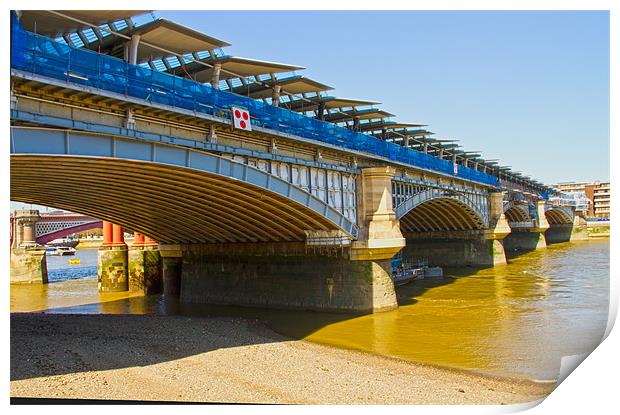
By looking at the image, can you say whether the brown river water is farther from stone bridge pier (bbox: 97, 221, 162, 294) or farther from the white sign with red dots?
the white sign with red dots

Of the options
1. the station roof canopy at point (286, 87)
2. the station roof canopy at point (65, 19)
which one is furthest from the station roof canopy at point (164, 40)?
the station roof canopy at point (286, 87)

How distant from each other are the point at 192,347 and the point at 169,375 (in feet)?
13.4

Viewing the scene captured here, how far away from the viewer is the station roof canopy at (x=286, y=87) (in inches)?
858

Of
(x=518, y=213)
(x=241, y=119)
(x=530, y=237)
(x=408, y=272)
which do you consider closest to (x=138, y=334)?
(x=241, y=119)

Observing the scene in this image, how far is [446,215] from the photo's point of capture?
4509 cm

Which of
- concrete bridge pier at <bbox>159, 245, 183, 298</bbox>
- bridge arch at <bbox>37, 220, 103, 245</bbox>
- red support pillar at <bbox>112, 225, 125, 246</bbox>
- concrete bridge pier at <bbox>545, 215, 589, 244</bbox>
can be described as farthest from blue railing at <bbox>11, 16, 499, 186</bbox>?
concrete bridge pier at <bbox>545, 215, 589, 244</bbox>

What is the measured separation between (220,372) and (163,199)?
33.3 feet

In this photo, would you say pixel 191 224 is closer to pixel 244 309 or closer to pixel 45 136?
pixel 244 309

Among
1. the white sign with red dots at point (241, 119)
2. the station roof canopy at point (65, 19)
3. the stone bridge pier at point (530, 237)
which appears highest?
the station roof canopy at point (65, 19)

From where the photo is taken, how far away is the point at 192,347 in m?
17.6

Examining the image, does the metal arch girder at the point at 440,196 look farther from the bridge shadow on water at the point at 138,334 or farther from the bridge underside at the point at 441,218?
the bridge shadow on water at the point at 138,334

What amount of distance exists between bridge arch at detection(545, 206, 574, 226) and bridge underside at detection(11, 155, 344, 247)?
62968 millimetres

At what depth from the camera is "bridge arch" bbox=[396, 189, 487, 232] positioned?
40.6 metres

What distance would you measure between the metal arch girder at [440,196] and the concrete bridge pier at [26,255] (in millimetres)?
29795
